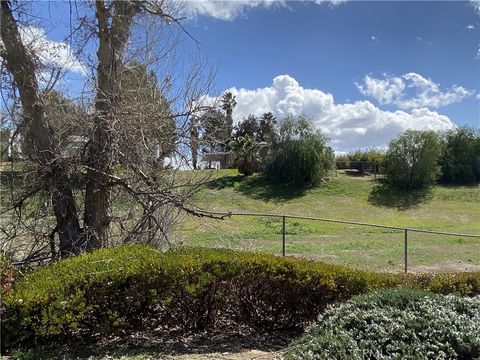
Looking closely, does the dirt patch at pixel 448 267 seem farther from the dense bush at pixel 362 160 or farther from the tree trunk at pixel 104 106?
the dense bush at pixel 362 160

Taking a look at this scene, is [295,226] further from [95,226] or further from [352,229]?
[95,226]

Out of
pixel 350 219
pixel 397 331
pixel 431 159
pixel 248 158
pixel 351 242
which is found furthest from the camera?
pixel 248 158

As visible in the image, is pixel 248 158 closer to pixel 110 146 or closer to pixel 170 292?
pixel 110 146

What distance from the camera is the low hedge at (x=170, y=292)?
3.68 meters

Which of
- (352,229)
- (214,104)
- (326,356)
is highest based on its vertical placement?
(214,104)

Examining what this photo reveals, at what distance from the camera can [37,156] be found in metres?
5.67

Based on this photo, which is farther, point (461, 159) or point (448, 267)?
point (461, 159)

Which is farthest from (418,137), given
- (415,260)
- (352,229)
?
(415,260)

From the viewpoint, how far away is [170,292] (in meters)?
4.20

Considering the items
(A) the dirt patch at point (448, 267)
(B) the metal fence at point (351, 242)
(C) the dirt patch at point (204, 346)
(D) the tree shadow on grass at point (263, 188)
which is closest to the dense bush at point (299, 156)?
(D) the tree shadow on grass at point (263, 188)

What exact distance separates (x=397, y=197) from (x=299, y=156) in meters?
9.92

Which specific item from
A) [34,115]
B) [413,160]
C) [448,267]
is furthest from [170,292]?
[413,160]

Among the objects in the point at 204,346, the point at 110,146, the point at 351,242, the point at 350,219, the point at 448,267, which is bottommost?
the point at 350,219

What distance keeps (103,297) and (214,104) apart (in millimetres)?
3354
